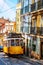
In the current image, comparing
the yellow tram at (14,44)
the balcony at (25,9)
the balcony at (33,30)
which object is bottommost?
the yellow tram at (14,44)

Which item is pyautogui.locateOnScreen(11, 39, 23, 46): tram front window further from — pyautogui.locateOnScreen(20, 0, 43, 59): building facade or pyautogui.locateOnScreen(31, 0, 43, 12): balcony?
pyautogui.locateOnScreen(31, 0, 43, 12): balcony

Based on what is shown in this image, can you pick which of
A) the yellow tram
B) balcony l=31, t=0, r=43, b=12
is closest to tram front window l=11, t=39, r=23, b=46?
the yellow tram

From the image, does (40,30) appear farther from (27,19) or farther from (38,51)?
(27,19)

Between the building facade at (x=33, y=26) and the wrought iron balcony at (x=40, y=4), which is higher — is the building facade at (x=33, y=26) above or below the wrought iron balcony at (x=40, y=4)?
below

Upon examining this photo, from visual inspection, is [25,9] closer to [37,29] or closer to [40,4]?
→ [40,4]

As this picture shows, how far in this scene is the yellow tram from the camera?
123ft

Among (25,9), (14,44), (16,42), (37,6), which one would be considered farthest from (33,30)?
(25,9)

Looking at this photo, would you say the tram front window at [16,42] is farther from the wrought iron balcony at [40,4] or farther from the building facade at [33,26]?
the wrought iron balcony at [40,4]

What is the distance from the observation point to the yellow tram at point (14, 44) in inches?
1471

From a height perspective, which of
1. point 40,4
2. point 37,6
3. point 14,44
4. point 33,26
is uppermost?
point 40,4

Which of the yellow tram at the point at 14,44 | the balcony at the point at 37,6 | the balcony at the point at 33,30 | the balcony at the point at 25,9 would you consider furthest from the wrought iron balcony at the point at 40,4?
the balcony at the point at 25,9

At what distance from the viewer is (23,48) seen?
3922 cm

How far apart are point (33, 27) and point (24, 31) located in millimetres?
3642

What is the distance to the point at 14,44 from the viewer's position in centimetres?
3803
